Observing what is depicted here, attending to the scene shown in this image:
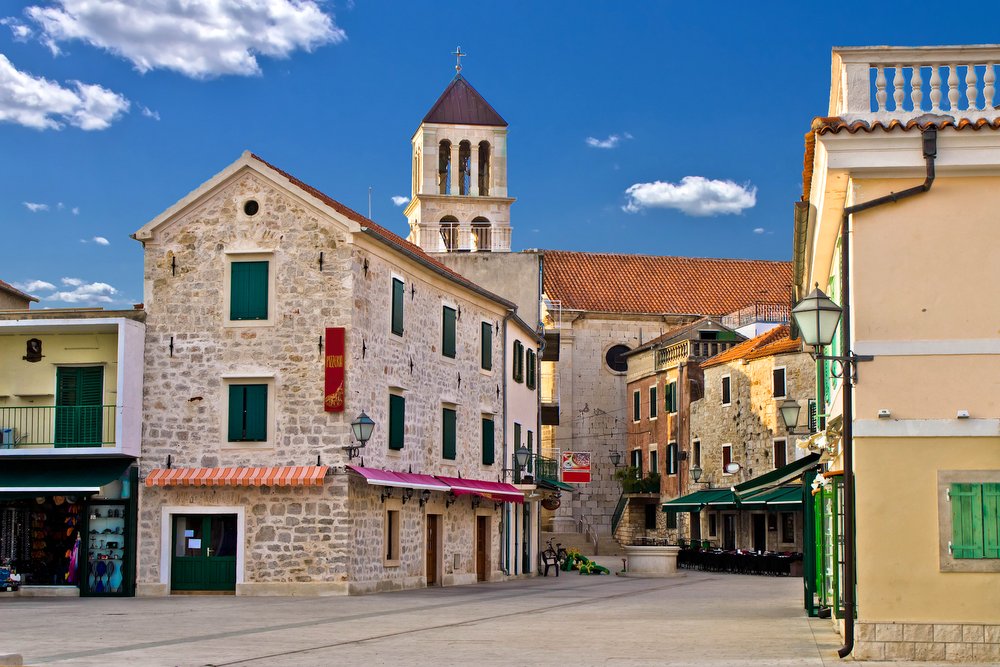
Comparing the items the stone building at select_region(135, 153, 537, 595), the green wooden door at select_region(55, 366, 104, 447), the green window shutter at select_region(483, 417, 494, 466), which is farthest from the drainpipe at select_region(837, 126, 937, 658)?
the green window shutter at select_region(483, 417, 494, 466)

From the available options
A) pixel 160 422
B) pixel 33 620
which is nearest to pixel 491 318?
pixel 160 422

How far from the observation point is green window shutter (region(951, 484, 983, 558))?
45.2 feet

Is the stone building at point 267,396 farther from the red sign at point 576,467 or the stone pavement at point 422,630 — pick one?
the red sign at point 576,467

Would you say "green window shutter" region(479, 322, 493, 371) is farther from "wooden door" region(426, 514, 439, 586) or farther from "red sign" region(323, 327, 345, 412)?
→ "red sign" region(323, 327, 345, 412)

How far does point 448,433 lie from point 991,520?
71.9 ft

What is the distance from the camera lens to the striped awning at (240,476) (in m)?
27.7

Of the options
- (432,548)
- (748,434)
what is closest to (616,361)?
(748,434)

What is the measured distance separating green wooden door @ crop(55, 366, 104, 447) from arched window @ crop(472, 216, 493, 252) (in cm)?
4247

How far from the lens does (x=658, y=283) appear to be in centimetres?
7169

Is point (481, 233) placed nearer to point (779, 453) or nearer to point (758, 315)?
point (758, 315)

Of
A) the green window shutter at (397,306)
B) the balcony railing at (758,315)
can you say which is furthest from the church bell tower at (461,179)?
the green window shutter at (397,306)

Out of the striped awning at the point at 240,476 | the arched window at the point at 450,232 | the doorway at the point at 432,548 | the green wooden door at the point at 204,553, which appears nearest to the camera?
the striped awning at the point at 240,476

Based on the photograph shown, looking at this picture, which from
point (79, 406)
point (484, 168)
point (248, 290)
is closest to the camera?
point (79, 406)

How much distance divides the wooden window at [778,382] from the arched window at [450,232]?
81.0ft
